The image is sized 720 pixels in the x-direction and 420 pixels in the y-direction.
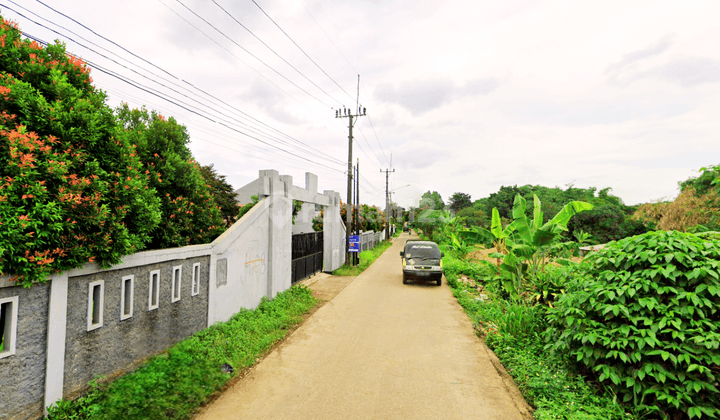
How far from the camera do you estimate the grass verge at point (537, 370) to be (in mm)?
4000

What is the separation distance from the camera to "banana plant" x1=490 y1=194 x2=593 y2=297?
7.84m

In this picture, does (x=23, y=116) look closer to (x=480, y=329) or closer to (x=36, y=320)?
(x=36, y=320)

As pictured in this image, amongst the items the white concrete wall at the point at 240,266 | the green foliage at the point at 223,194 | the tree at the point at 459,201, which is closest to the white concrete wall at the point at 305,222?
the green foliage at the point at 223,194

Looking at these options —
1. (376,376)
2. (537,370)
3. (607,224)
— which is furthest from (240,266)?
(607,224)

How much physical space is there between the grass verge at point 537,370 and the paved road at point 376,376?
258 mm

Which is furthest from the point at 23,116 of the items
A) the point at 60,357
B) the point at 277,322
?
the point at 277,322

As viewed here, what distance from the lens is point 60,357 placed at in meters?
3.83

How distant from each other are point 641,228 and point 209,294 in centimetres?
4069

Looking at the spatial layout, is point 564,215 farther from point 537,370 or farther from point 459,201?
point 459,201

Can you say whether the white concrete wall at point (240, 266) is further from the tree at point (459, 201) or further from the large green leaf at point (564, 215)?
the tree at point (459, 201)

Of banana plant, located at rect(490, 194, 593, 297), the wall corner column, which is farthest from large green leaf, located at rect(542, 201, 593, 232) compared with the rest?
the wall corner column

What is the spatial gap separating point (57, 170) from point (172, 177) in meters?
2.98

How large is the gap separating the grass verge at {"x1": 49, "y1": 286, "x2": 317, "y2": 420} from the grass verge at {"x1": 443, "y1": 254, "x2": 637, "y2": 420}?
15.1 ft

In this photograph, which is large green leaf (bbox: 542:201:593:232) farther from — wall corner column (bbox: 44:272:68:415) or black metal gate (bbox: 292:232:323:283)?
wall corner column (bbox: 44:272:68:415)
